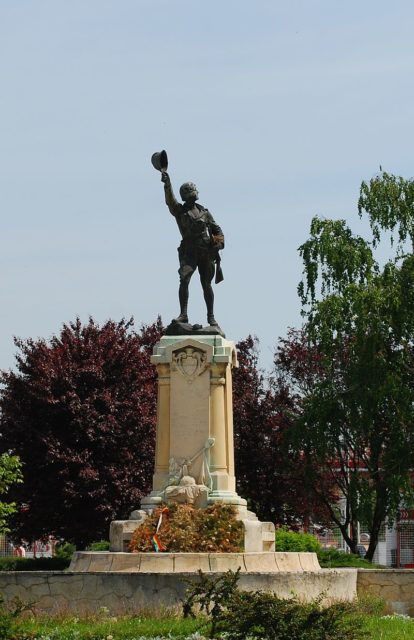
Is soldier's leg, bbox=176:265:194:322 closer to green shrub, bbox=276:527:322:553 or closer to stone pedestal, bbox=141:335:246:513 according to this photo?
stone pedestal, bbox=141:335:246:513

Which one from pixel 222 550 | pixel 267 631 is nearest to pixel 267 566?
pixel 222 550

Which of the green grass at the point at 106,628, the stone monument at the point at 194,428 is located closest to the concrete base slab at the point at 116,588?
the green grass at the point at 106,628

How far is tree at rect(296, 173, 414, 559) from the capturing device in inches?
1351

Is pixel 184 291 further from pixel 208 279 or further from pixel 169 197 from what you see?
pixel 169 197

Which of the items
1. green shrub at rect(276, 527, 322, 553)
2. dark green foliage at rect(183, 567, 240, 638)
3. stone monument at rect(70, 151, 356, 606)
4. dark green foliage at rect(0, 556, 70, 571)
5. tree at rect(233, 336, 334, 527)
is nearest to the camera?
dark green foliage at rect(183, 567, 240, 638)

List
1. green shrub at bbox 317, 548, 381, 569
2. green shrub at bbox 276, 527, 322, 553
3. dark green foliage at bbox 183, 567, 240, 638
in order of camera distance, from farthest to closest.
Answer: green shrub at bbox 276, 527, 322, 553 → green shrub at bbox 317, 548, 381, 569 → dark green foliage at bbox 183, 567, 240, 638

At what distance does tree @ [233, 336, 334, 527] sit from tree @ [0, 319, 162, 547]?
4421 mm

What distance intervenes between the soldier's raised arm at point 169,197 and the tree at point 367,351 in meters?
11.1

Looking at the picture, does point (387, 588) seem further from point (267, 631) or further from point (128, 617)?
point (267, 631)

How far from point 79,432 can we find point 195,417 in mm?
14218

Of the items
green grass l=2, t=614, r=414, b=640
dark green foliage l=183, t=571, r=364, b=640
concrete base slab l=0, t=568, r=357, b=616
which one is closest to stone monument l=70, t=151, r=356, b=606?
concrete base slab l=0, t=568, r=357, b=616

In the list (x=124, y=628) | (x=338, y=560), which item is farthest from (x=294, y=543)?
(x=124, y=628)

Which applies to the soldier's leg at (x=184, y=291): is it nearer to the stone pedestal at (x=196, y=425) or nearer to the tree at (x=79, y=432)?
the stone pedestal at (x=196, y=425)

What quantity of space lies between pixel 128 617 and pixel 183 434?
6.00 meters
